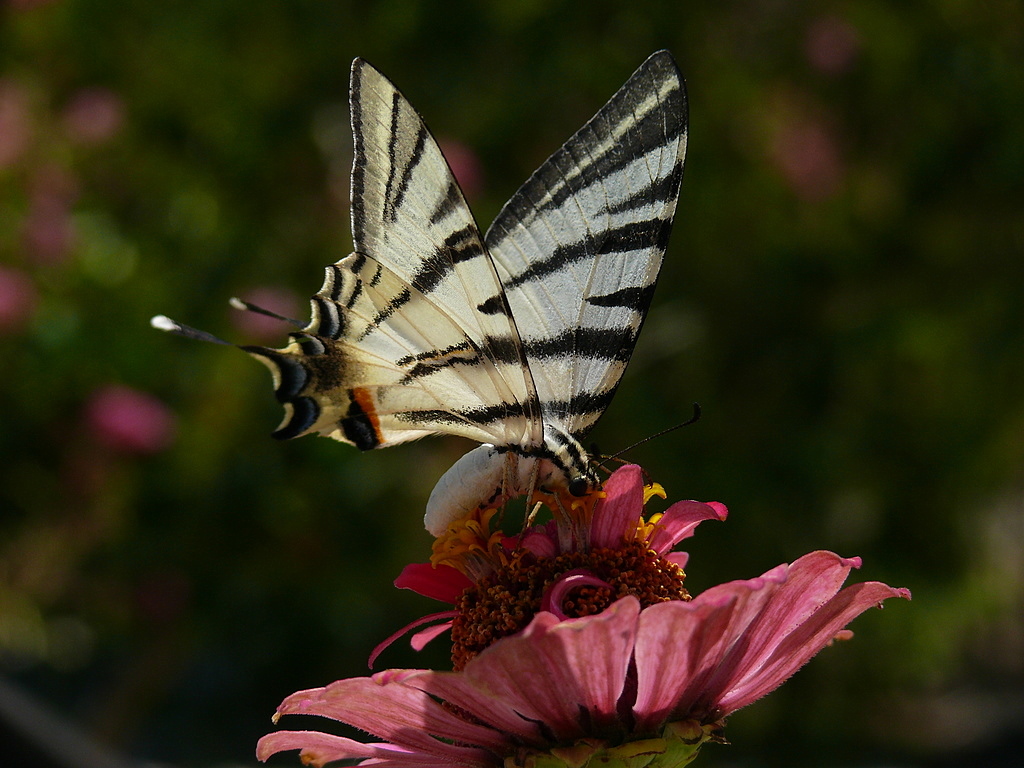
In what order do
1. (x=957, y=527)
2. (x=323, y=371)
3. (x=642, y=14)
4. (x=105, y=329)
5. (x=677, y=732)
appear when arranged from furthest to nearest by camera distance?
1. (x=957, y=527)
2. (x=642, y=14)
3. (x=105, y=329)
4. (x=323, y=371)
5. (x=677, y=732)

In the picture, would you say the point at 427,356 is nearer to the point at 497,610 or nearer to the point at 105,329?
the point at 497,610

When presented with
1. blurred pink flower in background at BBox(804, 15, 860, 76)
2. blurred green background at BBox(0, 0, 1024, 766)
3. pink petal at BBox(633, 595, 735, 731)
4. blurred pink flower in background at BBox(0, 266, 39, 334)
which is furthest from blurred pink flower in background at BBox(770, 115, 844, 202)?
Answer: pink petal at BBox(633, 595, 735, 731)

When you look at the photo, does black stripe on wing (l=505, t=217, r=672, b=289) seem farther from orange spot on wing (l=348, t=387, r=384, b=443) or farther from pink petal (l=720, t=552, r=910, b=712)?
pink petal (l=720, t=552, r=910, b=712)

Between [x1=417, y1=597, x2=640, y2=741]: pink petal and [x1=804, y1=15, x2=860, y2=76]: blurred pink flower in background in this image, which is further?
[x1=804, y1=15, x2=860, y2=76]: blurred pink flower in background

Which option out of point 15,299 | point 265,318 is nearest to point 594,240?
point 265,318

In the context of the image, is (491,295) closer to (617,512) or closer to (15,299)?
(617,512)

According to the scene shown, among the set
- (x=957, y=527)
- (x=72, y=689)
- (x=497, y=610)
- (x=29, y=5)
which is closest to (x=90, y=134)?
(x=29, y=5)

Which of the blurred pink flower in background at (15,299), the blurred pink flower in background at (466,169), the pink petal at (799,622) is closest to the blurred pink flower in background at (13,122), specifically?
the blurred pink flower in background at (15,299)
